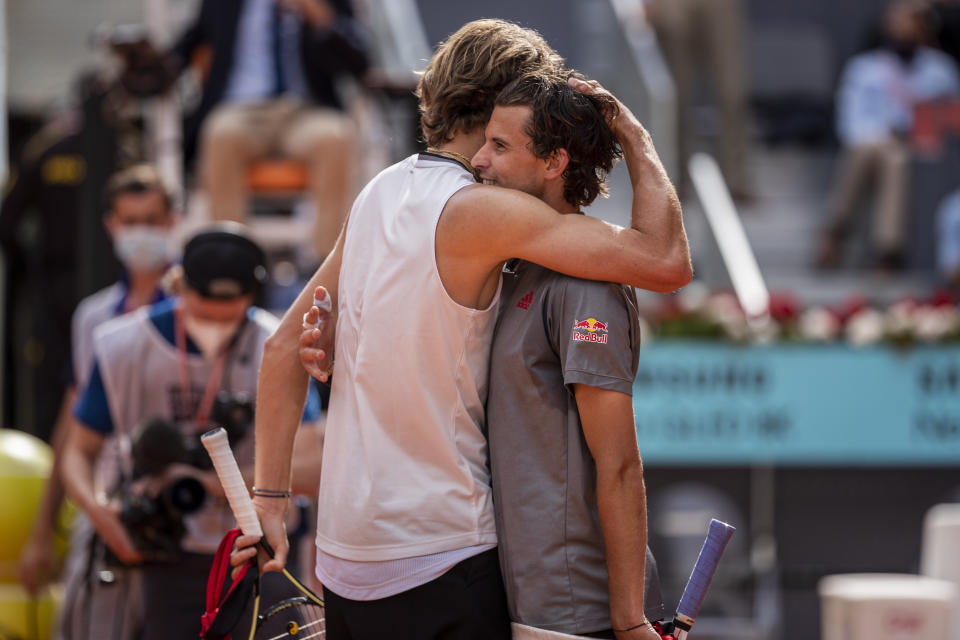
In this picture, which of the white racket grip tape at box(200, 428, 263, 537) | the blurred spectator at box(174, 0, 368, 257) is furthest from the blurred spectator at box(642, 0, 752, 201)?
the white racket grip tape at box(200, 428, 263, 537)

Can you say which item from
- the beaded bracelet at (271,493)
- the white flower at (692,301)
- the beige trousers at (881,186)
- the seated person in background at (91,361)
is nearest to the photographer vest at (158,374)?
the seated person in background at (91,361)

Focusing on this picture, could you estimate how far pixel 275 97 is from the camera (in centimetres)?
700

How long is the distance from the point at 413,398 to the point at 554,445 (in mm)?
275

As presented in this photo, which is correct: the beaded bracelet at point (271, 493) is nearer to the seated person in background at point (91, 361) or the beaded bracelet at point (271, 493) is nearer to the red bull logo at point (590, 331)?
the red bull logo at point (590, 331)

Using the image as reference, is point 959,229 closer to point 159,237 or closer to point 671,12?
point 671,12

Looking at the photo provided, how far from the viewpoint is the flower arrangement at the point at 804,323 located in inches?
316

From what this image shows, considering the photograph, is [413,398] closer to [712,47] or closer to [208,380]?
[208,380]

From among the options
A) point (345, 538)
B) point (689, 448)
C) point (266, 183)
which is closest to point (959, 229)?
point (689, 448)

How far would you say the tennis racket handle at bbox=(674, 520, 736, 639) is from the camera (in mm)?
2639

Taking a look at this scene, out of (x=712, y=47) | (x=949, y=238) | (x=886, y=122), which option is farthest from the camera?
(x=886, y=122)

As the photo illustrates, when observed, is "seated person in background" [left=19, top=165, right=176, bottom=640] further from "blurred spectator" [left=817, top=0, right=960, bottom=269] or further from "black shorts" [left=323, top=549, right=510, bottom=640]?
"blurred spectator" [left=817, top=0, right=960, bottom=269]

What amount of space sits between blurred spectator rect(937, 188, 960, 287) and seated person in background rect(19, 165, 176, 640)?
20.0 ft

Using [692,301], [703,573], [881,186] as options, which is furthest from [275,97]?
[881,186]

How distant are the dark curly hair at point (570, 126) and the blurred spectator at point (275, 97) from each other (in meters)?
4.16
